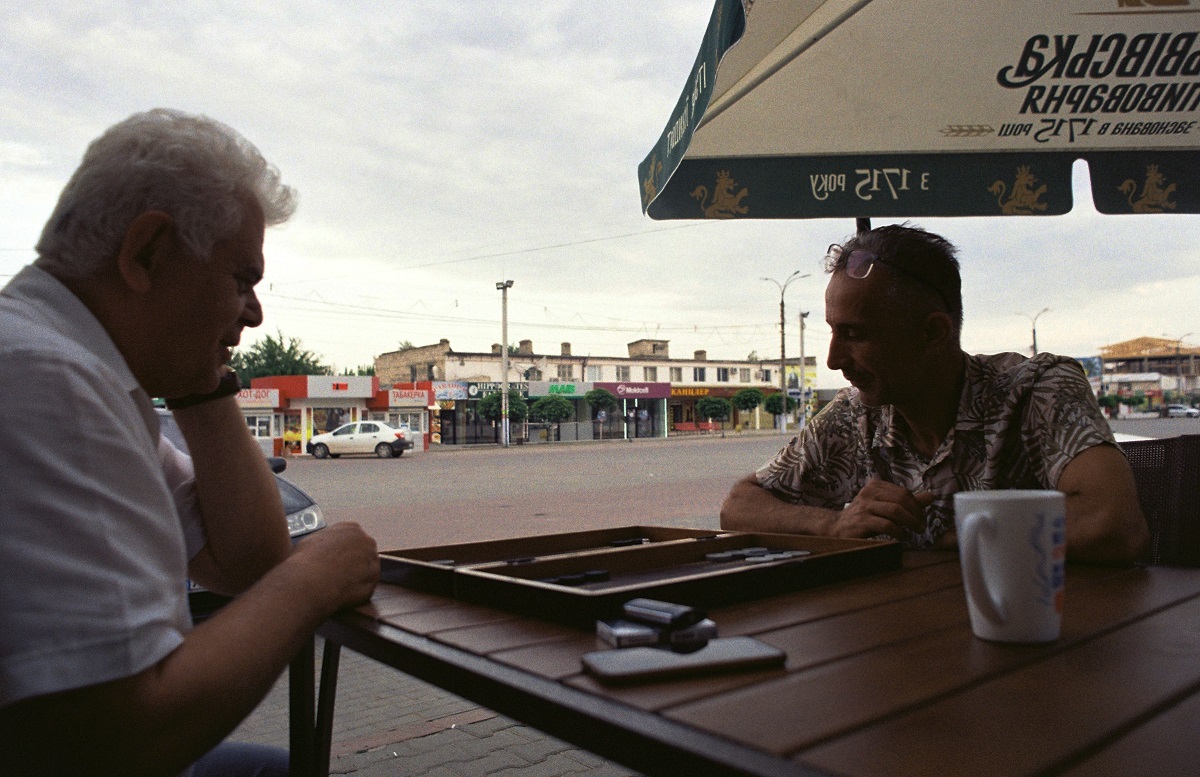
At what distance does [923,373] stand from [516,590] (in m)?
1.37

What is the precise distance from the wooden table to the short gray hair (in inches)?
24.4

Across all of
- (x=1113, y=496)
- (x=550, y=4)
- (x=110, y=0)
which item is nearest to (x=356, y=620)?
(x=1113, y=496)

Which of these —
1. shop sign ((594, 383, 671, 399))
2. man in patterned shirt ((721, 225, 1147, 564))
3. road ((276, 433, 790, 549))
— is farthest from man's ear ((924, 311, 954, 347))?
shop sign ((594, 383, 671, 399))

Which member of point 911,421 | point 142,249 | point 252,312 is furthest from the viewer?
point 911,421

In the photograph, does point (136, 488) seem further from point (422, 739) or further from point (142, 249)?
point (422, 739)

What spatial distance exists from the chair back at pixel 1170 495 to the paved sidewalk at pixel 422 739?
1.70m

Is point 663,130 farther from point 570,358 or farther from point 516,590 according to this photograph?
point 570,358

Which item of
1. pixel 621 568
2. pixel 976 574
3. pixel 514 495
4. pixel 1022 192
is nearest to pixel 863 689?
pixel 976 574

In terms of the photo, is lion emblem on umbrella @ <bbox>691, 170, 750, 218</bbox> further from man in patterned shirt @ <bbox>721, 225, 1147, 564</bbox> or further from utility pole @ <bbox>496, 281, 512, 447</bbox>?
utility pole @ <bbox>496, 281, 512, 447</bbox>

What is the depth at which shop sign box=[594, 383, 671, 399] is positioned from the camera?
165 ft

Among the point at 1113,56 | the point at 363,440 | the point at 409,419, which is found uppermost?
the point at 1113,56

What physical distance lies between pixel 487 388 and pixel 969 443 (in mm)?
44957

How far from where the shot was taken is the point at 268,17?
493 cm

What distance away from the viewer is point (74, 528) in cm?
84
